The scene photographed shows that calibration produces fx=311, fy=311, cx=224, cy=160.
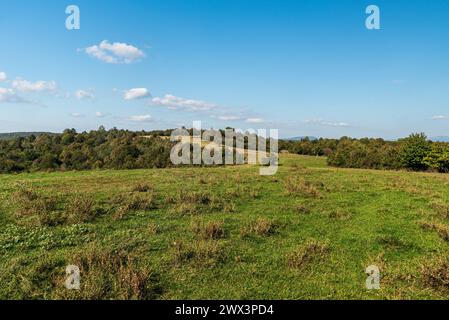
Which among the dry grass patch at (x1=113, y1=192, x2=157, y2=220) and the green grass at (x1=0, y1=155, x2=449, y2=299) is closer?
the green grass at (x1=0, y1=155, x2=449, y2=299)

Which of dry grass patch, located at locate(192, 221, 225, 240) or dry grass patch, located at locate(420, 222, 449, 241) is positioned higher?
dry grass patch, located at locate(192, 221, 225, 240)

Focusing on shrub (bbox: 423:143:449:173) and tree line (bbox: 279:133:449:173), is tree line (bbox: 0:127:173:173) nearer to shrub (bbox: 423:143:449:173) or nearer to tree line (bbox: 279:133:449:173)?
tree line (bbox: 279:133:449:173)

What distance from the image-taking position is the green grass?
5.84 m

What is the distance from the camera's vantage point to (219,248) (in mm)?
7723

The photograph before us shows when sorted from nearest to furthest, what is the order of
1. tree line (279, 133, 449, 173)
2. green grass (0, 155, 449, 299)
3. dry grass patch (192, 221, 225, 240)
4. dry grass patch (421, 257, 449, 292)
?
green grass (0, 155, 449, 299) → dry grass patch (421, 257, 449, 292) → dry grass patch (192, 221, 225, 240) → tree line (279, 133, 449, 173)

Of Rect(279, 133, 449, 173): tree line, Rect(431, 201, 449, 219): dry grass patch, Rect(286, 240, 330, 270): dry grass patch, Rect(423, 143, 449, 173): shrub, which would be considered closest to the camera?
Rect(286, 240, 330, 270): dry grass patch

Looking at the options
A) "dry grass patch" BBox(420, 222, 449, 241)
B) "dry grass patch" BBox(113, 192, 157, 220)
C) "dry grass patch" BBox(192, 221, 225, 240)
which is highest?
"dry grass patch" BBox(113, 192, 157, 220)

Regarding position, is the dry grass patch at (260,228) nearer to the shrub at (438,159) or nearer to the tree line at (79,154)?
the tree line at (79,154)

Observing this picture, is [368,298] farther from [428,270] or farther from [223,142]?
[223,142]

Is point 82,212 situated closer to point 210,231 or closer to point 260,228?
point 210,231

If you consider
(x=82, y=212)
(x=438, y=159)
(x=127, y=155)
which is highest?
(x=127, y=155)

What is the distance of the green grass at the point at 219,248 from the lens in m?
5.84

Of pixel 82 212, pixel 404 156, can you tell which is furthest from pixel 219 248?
pixel 404 156

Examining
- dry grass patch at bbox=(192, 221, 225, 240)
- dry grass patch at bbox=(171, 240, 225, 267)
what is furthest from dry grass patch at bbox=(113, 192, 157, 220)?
dry grass patch at bbox=(171, 240, 225, 267)
